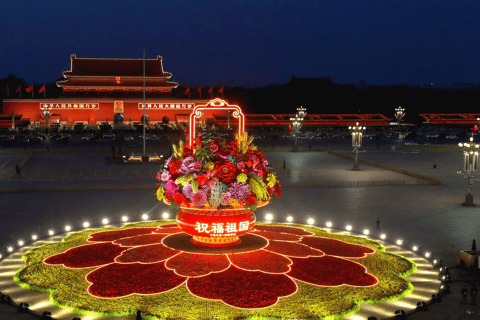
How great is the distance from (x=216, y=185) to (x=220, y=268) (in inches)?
62.8

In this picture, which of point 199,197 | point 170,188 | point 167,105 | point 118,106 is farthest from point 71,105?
point 199,197

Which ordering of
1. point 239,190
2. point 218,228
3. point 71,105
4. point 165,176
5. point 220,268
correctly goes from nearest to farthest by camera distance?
point 220,268 → point 239,190 → point 218,228 → point 165,176 → point 71,105

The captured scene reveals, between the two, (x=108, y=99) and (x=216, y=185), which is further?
(x=108, y=99)

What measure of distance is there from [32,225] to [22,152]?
946 inches

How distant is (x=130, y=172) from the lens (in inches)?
1033

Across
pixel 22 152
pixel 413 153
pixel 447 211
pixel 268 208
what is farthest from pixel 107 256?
pixel 413 153

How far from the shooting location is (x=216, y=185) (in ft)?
31.7

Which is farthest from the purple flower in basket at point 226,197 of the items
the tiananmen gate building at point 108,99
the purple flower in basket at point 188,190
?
the tiananmen gate building at point 108,99

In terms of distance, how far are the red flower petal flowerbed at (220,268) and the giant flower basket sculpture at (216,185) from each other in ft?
2.04

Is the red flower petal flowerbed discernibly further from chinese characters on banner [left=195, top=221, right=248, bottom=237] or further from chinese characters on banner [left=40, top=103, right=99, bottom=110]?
chinese characters on banner [left=40, top=103, right=99, bottom=110]

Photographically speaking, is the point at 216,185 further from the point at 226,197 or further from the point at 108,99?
the point at 108,99

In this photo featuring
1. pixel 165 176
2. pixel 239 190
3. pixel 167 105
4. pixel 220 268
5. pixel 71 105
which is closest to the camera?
pixel 220 268

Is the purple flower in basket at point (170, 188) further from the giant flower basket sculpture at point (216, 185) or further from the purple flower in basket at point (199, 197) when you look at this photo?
the purple flower in basket at point (199, 197)

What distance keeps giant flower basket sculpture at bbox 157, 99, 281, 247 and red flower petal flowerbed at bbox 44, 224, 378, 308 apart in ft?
2.04
